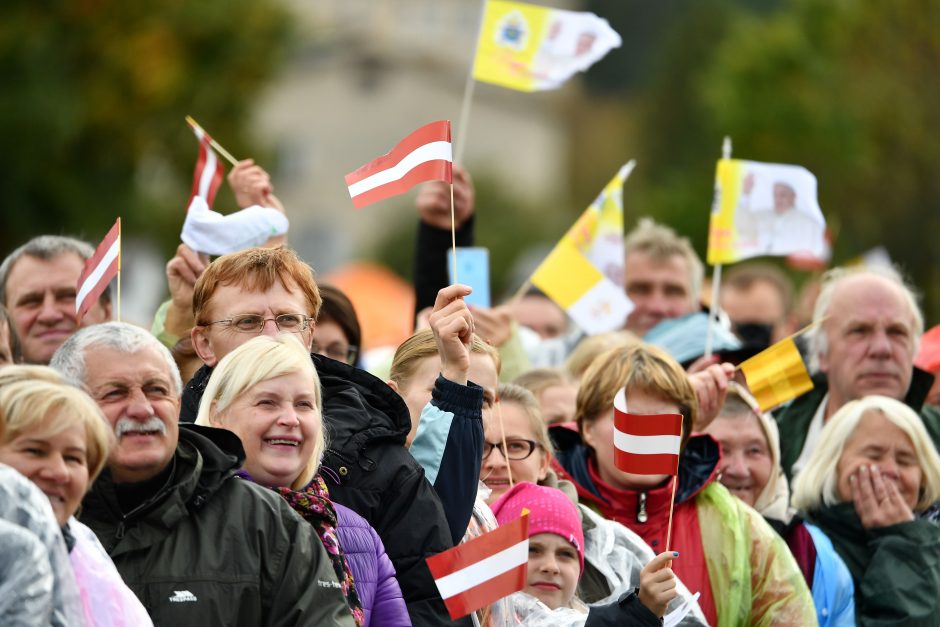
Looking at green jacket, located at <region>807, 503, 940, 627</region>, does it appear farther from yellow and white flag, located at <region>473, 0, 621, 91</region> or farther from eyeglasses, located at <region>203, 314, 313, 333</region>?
yellow and white flag, located at <region>473, 0, 621, 91</region>

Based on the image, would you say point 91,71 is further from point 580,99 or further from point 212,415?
point 580,99

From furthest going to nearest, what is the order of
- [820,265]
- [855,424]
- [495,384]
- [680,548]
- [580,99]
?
1. [580,99]
2. [820,265]
3. [855,424]
4. [680,548]
5. [495,384]

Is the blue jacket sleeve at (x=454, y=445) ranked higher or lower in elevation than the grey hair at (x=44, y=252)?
lower

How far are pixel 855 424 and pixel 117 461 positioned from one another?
142 inches

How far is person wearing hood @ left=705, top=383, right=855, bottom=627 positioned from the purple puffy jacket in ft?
7.00

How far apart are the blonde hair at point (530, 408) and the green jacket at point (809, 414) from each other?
199 centimetres

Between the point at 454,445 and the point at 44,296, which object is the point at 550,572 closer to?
the point at 454,445

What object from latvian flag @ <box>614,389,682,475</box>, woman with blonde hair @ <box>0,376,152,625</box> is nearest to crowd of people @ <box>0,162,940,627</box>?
woman with blonde hair @ <box>0,376,152,625</box>

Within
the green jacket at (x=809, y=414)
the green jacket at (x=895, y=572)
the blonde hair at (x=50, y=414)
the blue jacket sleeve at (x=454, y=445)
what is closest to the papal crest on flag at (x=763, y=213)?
the green jacket at (x=809, y=414)

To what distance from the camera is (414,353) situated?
6.44 m

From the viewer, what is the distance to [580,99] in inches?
4306

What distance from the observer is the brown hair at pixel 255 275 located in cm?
619

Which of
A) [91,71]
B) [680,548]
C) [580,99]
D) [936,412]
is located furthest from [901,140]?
[580,99]

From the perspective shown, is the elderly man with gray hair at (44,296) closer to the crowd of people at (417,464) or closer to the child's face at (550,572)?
the crowd of people at (417,464)
